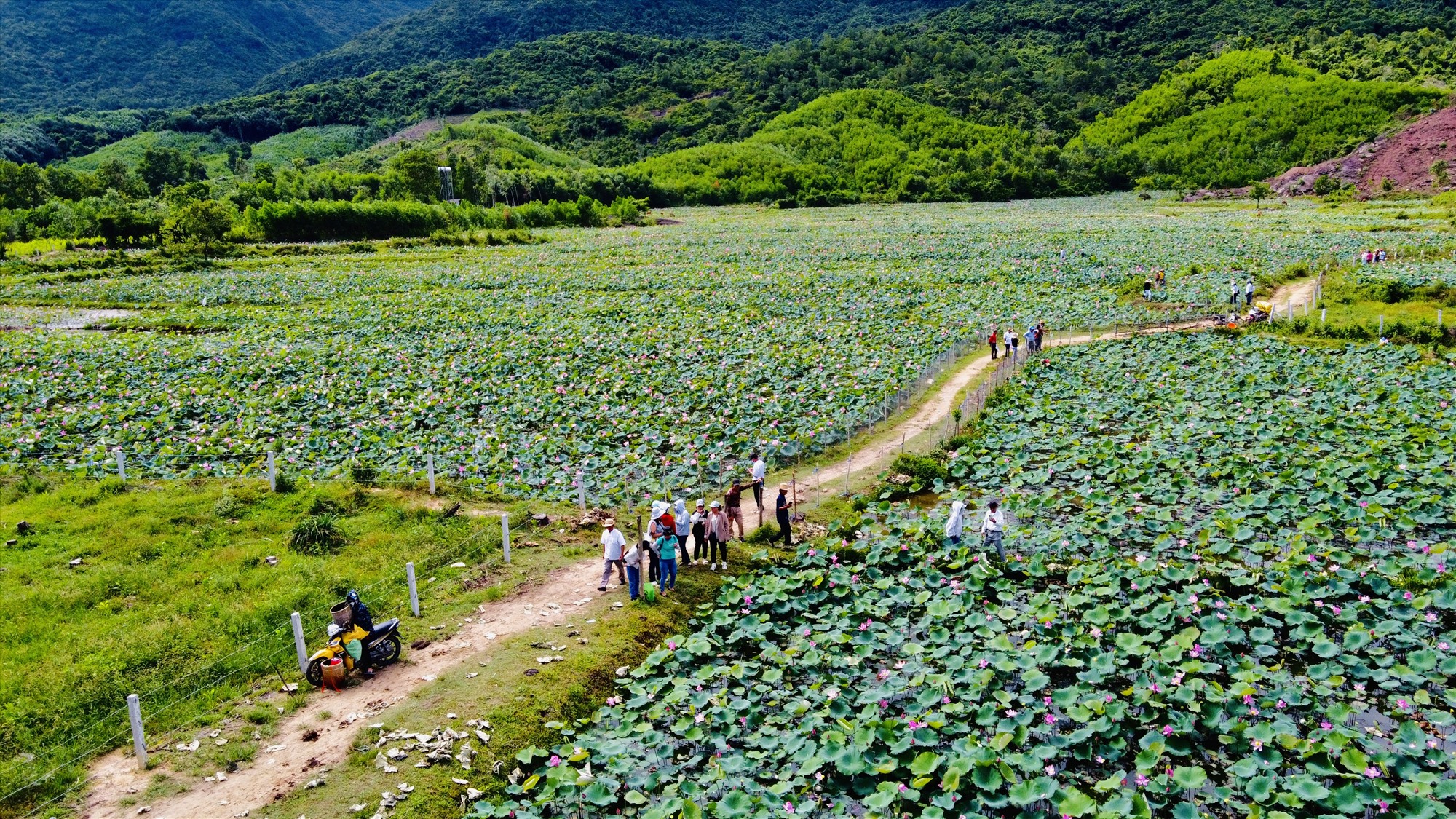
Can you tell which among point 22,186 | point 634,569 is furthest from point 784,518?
point 22,186

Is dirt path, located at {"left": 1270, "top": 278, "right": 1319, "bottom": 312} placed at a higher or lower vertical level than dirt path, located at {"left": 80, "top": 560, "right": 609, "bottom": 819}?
higher

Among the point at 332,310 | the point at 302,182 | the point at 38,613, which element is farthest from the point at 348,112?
the point at 38,613

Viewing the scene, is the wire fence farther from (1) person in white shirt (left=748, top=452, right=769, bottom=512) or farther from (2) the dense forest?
(2) the dense forest

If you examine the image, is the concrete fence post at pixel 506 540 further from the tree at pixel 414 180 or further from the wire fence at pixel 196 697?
the tree at pixel 414 180

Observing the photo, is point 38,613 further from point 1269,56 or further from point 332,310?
point 1269,56

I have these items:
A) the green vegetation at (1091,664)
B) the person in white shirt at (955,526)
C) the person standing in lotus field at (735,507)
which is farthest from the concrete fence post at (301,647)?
the person in white shirt at (955,526)

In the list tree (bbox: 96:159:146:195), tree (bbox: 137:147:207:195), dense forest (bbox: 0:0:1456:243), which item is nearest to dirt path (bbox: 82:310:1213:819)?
dense forest (bbox: 0:0:1456:243)
